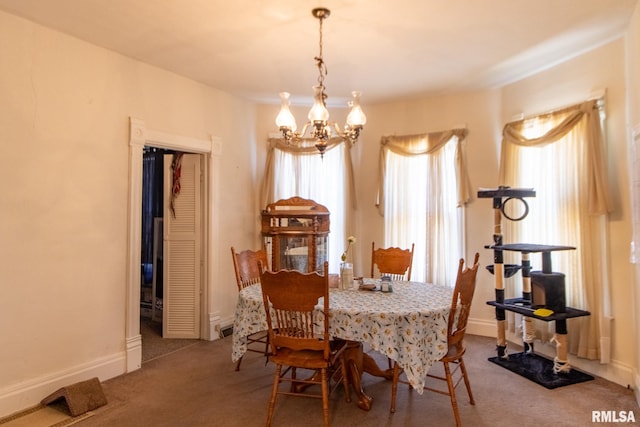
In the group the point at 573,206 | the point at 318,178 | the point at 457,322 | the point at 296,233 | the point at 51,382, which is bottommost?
the point at 51,382

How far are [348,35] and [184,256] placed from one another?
2.83 meters

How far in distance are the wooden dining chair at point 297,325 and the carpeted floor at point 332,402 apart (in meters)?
0.37

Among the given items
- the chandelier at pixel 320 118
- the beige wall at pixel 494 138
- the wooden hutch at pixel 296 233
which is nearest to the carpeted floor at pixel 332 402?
the beige wall at pixel 494 138

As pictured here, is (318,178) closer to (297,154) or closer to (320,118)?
(297,154)

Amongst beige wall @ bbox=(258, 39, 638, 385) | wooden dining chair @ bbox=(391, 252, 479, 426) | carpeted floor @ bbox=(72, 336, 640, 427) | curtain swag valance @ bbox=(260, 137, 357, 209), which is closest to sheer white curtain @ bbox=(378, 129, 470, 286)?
beige wall @ bbox=(258, 39, 638, 385)

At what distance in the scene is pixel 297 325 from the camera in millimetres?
2258

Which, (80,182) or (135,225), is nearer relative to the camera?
(80,182)

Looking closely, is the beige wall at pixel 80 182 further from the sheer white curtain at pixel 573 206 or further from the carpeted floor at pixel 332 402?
the carpeted floor at pixel 332 402

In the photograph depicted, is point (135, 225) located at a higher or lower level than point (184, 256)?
higher

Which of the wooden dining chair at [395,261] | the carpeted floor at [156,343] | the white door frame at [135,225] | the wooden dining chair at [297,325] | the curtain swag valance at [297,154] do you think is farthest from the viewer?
the curtain swag valance at [297,154]

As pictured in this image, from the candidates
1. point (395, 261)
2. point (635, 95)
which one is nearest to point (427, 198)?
point (395, 261)

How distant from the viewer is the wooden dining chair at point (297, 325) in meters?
2.12

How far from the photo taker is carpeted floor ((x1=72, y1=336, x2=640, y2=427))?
233 cm

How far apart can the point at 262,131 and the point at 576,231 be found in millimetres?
3526
